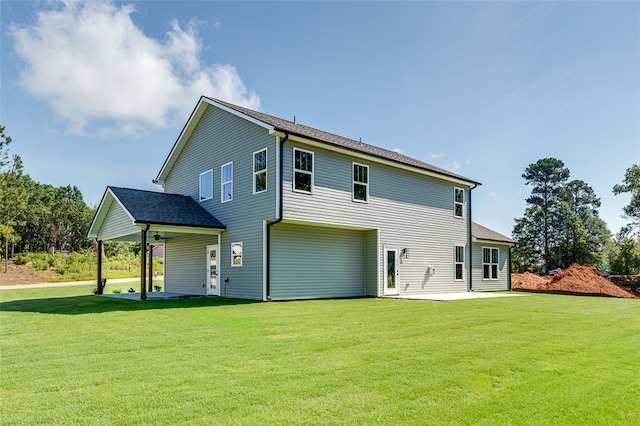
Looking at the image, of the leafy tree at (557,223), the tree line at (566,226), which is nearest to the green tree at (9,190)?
the tree line at (566,226)

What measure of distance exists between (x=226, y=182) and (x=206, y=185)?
164 cm

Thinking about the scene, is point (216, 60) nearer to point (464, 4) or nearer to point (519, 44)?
A: point (464, 4)

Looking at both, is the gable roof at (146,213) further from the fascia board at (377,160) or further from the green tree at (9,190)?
the green tree at (9,190)

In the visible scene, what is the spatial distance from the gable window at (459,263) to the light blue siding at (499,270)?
3.29 ft

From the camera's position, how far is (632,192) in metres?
36.6

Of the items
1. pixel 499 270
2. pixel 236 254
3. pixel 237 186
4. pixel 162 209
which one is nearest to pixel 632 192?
pixel 499 270

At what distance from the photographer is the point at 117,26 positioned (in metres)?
12.6

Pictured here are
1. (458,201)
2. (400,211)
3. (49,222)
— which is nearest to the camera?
(400,211)

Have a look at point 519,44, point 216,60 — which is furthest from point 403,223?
point 216,60

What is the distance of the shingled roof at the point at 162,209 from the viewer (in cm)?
1354

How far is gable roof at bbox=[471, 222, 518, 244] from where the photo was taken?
2095cm

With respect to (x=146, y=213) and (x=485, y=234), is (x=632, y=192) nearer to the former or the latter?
(x=485, y=234)

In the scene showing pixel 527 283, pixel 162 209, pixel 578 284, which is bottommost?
pixel 527 283

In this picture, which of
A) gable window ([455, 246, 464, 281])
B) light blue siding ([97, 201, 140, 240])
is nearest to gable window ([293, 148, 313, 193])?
light blue siding ([97, 201, 140, 240])
